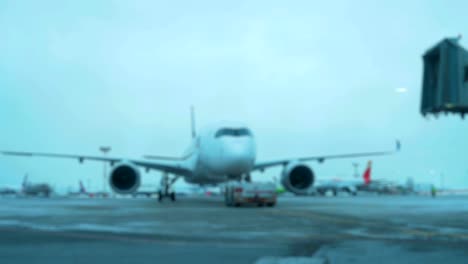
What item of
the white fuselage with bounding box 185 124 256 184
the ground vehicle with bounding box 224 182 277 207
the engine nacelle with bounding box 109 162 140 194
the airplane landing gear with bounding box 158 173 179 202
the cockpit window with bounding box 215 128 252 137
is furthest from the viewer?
the airplane landing gear with bounding box 158 173 179 202

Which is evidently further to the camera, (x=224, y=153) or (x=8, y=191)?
(x=8, y=191)

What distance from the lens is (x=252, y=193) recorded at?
21359 mm

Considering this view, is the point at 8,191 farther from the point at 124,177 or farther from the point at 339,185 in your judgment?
the point at 124,177

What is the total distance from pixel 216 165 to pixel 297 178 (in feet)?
15.8

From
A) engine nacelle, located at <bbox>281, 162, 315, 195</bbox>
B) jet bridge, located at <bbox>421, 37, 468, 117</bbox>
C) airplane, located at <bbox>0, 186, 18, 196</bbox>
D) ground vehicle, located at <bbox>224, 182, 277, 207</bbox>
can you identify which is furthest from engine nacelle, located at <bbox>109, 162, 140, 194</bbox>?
airplane, located at <bbox>0, 186, 18, 196</bbox>

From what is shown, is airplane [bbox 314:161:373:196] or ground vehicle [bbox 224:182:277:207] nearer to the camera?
ground vehicle [bbox 224:182:277:207]

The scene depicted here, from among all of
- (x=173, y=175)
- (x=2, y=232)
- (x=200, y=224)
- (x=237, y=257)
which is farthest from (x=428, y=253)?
(x=173, y=175)

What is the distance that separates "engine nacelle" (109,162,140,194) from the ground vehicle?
6.05 metres

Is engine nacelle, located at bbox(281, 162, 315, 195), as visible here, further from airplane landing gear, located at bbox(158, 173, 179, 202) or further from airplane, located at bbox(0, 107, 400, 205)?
airplane landing gear, located at bbox(158, 173, 179, 202)

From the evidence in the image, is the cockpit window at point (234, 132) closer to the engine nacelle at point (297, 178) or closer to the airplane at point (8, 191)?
the engine nacelle at point (297, 178)

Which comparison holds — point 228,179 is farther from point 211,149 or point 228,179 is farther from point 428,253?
point 428,253

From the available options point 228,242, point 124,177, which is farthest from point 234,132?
point 228,242

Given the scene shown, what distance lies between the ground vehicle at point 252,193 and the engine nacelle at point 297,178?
352cm

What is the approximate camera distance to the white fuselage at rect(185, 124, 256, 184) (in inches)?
886
